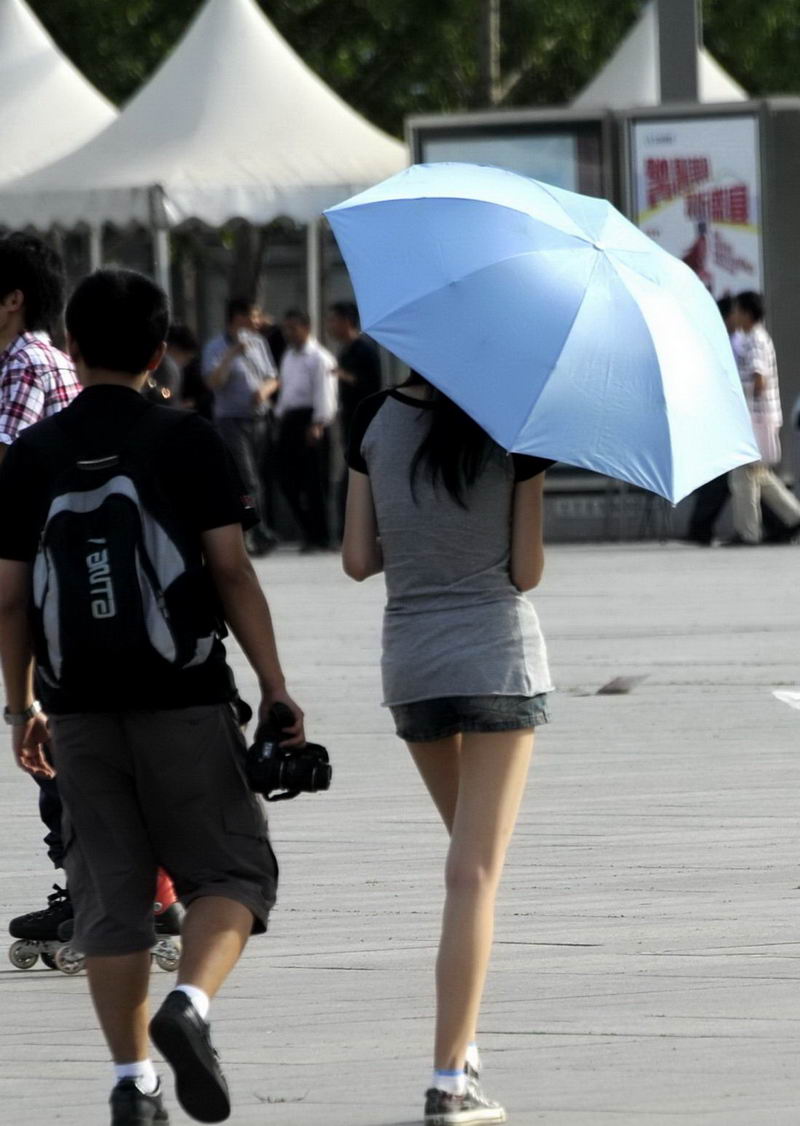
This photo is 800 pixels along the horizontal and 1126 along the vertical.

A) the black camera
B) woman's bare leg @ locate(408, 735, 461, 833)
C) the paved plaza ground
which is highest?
the black camera

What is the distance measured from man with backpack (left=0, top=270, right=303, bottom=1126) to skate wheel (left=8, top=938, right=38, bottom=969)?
1.55 m

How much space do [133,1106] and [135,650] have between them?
2.61ft

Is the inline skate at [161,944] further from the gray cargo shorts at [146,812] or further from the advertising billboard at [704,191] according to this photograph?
the advertising billboard at [704,191]

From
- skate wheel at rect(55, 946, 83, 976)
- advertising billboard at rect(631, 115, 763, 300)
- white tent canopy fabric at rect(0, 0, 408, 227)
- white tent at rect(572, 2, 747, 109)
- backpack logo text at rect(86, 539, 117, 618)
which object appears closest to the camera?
backpack logo text at rect(86, 539, 117, 618)

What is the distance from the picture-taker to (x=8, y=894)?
251 inches

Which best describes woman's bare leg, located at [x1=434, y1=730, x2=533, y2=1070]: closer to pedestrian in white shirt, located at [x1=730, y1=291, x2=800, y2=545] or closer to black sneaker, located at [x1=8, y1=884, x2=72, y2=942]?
black sneaker, located at [x1=8, y1=884, x2=72, y2=942]

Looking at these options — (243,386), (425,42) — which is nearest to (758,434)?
(243,386)

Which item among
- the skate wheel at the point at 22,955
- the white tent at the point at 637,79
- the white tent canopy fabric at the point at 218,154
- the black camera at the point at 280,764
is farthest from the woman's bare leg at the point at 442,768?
the white tent at the point at 637,79

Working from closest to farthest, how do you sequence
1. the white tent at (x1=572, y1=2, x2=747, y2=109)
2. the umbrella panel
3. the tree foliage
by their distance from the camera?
1. the umbrella panel
2. the white tent at (x1=572, y1=2, x2=747, y2=109)
3. the tree foliage

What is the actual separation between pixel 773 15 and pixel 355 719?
31.2 m

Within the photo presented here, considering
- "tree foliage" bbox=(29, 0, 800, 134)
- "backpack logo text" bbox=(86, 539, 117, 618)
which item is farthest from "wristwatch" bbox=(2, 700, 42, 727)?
"tree foliage" bbox=(29, 0, 800, 134)

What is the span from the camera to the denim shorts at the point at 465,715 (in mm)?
4227

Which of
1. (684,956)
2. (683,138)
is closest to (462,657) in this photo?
(684,956)

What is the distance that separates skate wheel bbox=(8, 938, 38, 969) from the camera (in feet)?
18.3
